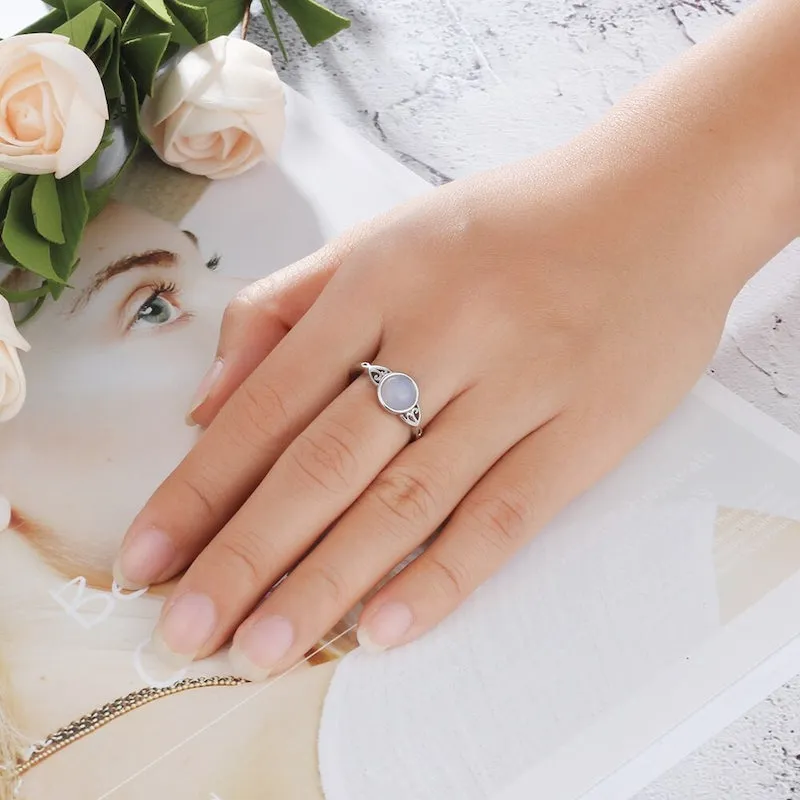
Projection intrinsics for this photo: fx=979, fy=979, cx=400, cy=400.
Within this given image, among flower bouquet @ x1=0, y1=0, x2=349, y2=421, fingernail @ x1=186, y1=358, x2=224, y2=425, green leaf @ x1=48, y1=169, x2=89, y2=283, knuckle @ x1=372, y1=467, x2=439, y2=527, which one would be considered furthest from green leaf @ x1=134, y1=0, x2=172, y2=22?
knuckle @ x1=372, y1=467, x2=439, y2=527

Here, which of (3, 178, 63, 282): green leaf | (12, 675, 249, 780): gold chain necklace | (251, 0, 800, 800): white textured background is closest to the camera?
(12, 675, 249, 780): gold chain necklace

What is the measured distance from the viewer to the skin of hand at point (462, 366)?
20.7 inches

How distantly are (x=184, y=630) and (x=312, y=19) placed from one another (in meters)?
0.51

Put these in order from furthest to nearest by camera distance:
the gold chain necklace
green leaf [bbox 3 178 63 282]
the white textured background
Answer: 1. the white textured background
2. green leaf [bbox 3 178 63 282]
3. the gold chain necklace

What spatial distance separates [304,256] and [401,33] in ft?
0.96

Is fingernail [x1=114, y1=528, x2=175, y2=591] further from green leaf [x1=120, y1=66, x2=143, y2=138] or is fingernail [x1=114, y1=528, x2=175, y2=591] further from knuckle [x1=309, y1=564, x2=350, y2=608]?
green leaf [x1=120, y1=66, x2=143, y2=138]

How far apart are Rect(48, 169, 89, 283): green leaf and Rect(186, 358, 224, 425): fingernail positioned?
101 millimetres

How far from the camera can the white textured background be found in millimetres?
685

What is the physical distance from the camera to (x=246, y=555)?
20.6 inches

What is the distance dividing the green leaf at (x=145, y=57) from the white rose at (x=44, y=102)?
0.06 m

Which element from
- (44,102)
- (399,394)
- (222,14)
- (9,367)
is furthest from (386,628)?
(222,14)

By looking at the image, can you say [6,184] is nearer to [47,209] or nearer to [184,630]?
[47,209]

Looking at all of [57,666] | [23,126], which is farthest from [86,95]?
[57,666]

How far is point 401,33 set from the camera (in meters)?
0.86
